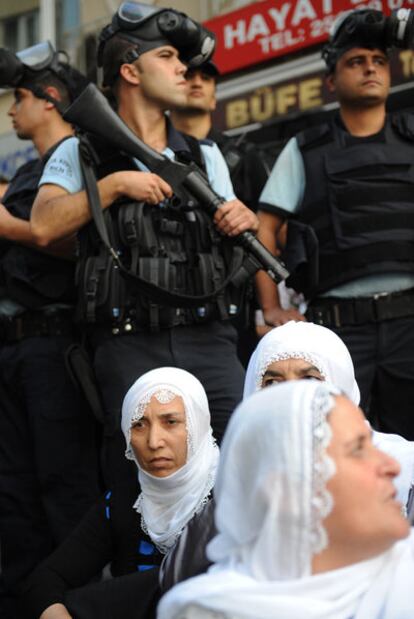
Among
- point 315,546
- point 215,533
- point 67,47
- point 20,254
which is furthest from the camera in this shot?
point 67,47

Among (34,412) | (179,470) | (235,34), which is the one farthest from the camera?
(235,34)

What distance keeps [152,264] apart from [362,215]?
0.93 meters

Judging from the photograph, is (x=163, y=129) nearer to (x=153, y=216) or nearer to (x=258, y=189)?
(x=153, y=216)

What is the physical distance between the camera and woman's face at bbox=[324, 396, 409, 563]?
2.02m

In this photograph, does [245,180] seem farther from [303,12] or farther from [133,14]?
[303,12]

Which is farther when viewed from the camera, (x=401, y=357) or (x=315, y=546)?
(x=401, y=357)

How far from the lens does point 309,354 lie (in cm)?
341

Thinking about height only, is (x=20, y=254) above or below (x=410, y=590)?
above

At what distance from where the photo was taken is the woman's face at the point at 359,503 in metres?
2.02

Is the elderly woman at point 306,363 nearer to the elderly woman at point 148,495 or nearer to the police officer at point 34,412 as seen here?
the elderly woman at point 148,495

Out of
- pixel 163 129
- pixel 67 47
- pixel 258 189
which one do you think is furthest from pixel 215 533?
pixel 67 47

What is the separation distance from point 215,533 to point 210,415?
1341mm

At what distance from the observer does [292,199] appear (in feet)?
15.4

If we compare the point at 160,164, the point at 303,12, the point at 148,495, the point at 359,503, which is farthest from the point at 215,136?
the point at 359,503
